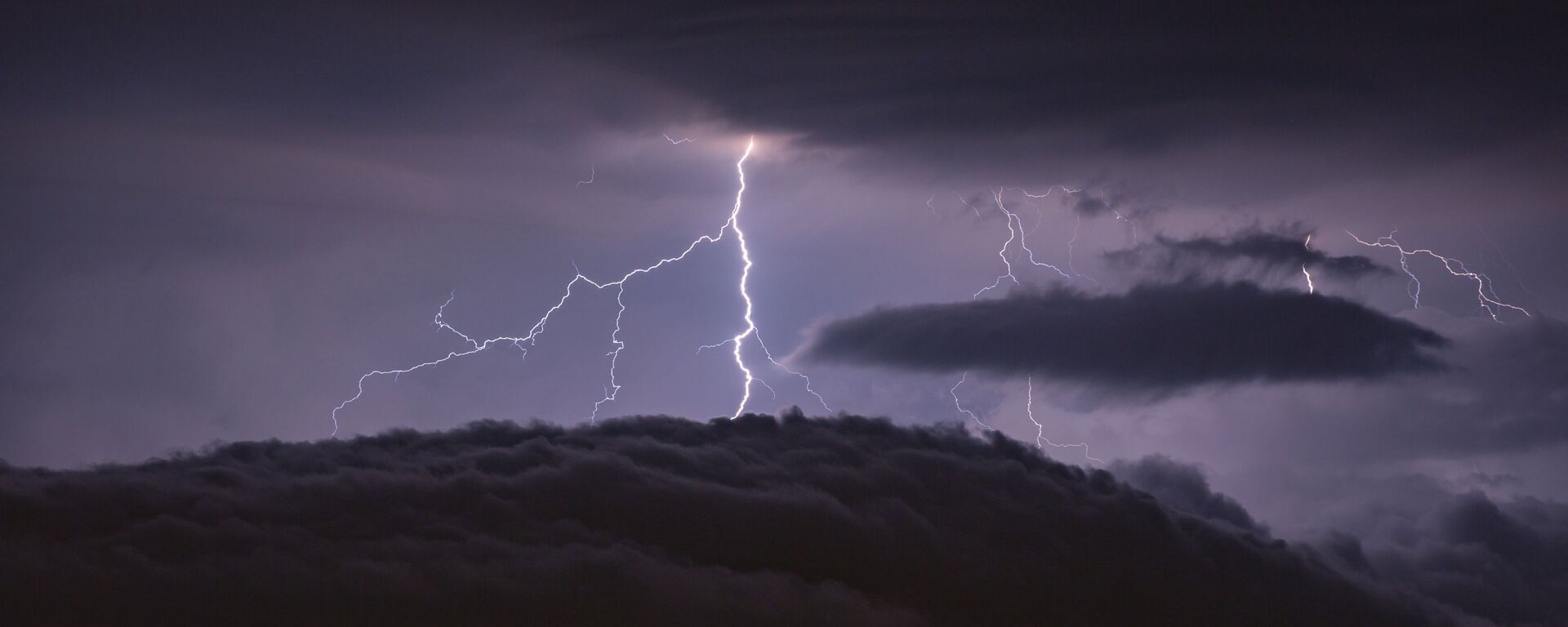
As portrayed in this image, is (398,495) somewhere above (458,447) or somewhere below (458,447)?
below

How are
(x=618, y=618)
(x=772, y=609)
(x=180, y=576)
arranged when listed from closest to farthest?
(x=180, y=576) → (x=618, y=618) → (x=772, y=609)

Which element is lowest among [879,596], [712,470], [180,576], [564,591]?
[180,576]

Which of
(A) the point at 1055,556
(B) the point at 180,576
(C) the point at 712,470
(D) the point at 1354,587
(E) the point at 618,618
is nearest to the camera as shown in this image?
(B) the point at 180,576

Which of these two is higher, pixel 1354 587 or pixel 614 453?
pixel 1354 587

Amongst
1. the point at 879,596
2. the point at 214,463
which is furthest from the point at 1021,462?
the point at 214,463

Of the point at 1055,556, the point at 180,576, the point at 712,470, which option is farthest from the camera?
the point at 1055,556

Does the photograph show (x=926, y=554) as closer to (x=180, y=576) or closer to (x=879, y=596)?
(x=879, y=596)

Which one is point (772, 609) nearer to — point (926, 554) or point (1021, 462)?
point (926, 554)

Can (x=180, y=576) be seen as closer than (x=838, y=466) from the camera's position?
Yes

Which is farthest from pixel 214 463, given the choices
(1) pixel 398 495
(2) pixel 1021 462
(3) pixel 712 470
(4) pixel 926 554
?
(2) pixel 1021 462
